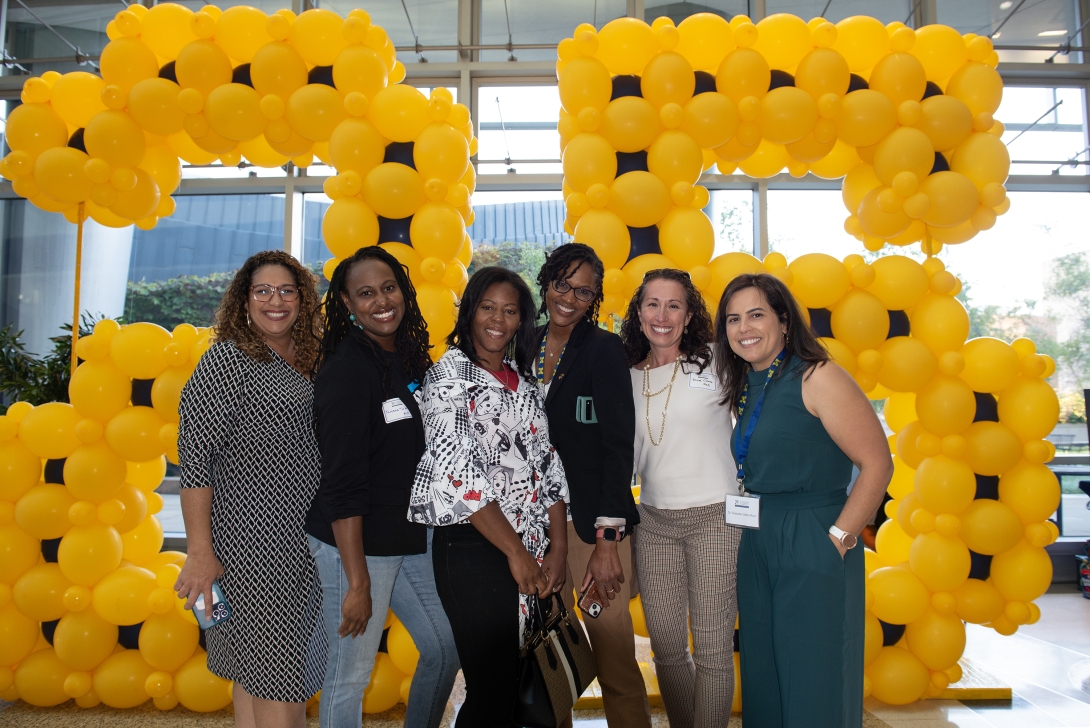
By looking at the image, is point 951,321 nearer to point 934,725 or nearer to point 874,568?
point 874,568

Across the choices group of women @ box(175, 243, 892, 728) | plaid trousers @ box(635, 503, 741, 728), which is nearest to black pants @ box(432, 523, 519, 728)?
group of women @ box(175, 243, 892, 728)

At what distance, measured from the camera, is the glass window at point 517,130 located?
5141mm

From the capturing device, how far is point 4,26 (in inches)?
204

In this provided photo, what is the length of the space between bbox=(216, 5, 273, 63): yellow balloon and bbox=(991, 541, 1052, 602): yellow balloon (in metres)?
3.92

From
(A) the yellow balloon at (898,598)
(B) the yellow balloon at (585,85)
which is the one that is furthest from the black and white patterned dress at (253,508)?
(A) the yellow balloon at (898,598)

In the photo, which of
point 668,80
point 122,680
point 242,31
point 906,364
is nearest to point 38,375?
point 122,680

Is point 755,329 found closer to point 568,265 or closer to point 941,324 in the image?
point 568,265

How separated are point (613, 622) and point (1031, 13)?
5.97 m

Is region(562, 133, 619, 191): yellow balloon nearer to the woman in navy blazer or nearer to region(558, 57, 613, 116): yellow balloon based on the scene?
region(558, 57, 613, 116): yellow balloon

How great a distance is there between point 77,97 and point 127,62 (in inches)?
12.5

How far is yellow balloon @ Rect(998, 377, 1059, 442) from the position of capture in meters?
2.86

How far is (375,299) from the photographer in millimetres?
1825

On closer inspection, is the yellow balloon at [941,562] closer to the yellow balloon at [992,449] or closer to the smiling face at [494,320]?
the yellow balloon at [992,449]

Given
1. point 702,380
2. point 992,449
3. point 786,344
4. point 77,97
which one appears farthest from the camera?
point 77,97
